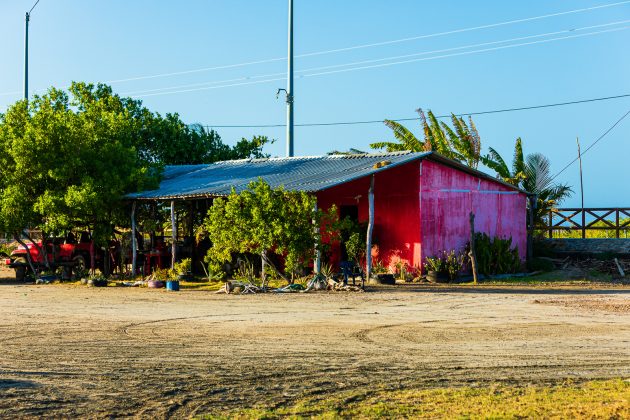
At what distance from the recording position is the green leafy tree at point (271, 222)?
889 inches

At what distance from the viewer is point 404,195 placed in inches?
1059

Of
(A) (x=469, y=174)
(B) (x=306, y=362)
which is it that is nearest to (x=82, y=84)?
(A) (x=469, y=174)

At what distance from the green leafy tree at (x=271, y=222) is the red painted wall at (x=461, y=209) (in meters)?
4.48

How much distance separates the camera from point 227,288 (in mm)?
23062

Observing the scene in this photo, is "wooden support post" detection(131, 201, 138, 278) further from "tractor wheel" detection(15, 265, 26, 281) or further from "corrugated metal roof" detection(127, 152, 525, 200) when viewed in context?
"tractor wheel" detection(15, 265, 26, 281)

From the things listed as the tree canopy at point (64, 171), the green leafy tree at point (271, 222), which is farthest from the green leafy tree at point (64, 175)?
Result: the green leafy tree at point (271, 222)

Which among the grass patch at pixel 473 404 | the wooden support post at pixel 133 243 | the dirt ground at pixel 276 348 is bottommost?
the grass patch at pixel 473 404

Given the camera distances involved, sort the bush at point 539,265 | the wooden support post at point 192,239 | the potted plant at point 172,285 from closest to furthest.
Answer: the potted plant at point 172,285 < the wooden support post at point 192,239 < the bush at point 539,265

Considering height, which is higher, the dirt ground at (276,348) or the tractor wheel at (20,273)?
the tractor wheel at (20,273)

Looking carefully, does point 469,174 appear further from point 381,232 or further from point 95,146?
point 95,146

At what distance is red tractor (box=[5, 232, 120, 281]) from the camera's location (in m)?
29.6

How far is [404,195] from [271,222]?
18.7ft

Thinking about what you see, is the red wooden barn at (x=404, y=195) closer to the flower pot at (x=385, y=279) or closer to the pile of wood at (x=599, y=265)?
the flower pot at (x=385, y=279)

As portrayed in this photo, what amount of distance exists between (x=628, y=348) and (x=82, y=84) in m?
31.6
